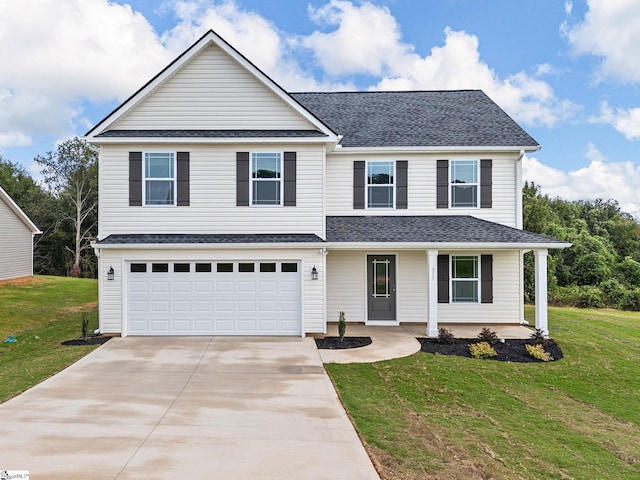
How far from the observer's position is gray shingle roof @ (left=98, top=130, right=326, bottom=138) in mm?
13117

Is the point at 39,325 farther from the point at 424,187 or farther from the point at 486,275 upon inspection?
the point at 486,275

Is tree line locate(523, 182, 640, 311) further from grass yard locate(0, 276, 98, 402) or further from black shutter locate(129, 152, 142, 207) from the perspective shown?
grass yard locate(0, 276, 98, 402)

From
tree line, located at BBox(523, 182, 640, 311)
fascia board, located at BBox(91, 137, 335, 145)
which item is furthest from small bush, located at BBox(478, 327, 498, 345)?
tree line, located at BBox(523, 182, 640, 311)

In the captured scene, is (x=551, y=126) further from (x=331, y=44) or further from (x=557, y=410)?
(x=557, y=410)

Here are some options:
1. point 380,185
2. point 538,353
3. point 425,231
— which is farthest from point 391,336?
point 380,185

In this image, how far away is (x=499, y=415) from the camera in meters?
7.33

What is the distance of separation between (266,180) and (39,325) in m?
10.4

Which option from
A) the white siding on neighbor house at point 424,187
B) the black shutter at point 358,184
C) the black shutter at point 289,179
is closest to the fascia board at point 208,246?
the black shutter at point 289,179

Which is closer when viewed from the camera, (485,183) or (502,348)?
(502,348)

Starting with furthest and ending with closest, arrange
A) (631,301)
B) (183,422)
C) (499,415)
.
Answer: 1. (631,301)
2. (499,415)
3. (183,422)

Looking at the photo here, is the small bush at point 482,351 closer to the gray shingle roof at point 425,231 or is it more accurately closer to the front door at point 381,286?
the gray shingle roof at point 425,231

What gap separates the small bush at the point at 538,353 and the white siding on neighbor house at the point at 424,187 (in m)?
4.98

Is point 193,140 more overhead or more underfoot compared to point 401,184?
more overhead

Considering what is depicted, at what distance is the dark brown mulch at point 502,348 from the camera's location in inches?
444
